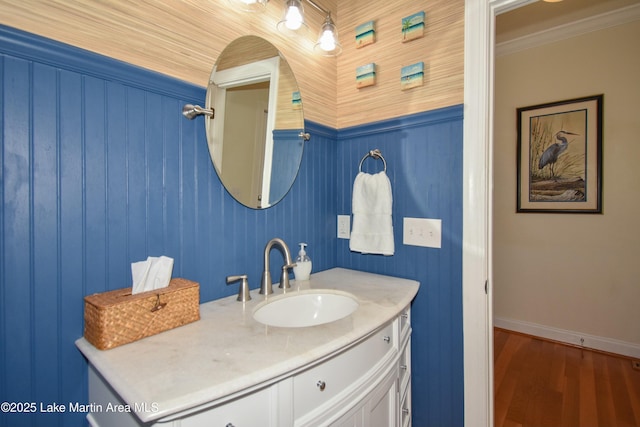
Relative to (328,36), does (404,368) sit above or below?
below

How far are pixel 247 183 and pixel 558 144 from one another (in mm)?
2817

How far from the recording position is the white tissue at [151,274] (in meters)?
0.82

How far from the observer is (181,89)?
0.96 metres

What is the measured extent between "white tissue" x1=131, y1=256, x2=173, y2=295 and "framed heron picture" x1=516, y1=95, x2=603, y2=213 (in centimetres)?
304

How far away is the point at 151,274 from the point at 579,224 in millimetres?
3172

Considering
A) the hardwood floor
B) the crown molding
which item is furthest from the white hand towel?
the crown molding

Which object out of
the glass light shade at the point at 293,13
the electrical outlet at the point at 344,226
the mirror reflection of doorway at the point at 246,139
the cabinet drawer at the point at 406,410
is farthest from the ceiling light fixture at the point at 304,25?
the cabinet drawer at the point at 406,410

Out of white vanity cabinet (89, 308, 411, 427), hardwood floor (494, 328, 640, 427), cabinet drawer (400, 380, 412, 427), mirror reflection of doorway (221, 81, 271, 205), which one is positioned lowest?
hardwood floor (494, 328, 640, 427)

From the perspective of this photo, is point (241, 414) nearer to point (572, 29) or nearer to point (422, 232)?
point (422, 232)

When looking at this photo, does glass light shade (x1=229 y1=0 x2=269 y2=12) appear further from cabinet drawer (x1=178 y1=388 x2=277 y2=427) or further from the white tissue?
cabinet drawer (x1=178 y1=388 x2=277 y2=427)

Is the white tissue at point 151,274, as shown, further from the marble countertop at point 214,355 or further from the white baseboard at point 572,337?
the white baseboard at point 572,337

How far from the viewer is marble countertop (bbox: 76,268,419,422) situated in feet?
1.76

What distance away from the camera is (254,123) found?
1.20m

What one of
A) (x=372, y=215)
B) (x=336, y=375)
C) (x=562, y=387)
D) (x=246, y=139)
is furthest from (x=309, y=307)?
(x=562, y=387)
